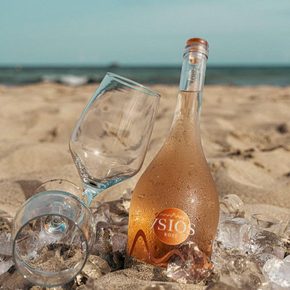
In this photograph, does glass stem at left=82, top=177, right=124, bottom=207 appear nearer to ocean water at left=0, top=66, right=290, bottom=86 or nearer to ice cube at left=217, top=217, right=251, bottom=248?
ice cube at left=217, top=217, right=251, bottom=248

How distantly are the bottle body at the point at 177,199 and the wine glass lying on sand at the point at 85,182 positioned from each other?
86 millimetres

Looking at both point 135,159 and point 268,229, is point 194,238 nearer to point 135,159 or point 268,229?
point 135,159

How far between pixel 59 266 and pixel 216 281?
1.31 feet

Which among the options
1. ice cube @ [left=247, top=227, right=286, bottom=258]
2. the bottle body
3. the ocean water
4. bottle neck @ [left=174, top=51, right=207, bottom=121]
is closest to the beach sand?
the bottle body

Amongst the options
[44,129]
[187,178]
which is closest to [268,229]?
[187,178]

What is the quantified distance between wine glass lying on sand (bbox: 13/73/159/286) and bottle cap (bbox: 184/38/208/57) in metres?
0.17

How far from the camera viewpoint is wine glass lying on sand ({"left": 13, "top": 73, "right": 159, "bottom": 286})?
4.20 ft

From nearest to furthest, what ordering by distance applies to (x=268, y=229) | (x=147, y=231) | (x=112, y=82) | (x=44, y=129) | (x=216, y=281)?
(x=216, y=281)
(x=147, y=231)
(x=112, y=82)
(x=268, y=229)
(x=44, y=129)

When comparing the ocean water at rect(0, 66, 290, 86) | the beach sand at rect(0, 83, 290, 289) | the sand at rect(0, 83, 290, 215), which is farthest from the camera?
the ocean water at rect(0, 66, 290, 86)

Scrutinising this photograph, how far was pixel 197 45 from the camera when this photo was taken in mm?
1417

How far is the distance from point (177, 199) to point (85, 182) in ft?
1.07

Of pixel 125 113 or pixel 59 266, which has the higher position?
pixel 125 113

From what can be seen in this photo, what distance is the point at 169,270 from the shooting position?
1.38 metres

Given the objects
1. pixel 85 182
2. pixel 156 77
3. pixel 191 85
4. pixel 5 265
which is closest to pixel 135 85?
pixel 191 85
